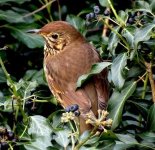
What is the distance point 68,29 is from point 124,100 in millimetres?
1246

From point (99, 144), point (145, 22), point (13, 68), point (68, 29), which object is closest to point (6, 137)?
point (99, 144)

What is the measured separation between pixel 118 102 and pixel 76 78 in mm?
568

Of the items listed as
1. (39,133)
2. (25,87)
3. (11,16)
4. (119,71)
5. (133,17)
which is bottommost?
(39,133)

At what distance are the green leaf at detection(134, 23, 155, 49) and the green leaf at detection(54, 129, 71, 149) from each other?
73 centimetres

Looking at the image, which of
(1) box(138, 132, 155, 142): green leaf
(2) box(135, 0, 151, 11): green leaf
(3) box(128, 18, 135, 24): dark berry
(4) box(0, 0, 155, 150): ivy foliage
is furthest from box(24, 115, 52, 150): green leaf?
(2) box(135, 0, 151, 11): green leaf

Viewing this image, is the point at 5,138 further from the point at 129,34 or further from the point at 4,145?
the point at 129,34

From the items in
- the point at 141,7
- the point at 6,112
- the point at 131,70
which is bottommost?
the point at 6,112

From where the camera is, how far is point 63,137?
151 inches

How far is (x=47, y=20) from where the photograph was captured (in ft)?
20.2

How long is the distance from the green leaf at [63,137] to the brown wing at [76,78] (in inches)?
26.6

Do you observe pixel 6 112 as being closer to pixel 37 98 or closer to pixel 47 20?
pixel 37 98

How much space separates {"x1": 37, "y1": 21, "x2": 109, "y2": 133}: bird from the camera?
466 cm

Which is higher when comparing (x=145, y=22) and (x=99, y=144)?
(x=145, y=22)

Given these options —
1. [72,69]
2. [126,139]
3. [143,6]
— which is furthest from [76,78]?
[126,139]
